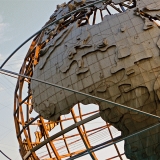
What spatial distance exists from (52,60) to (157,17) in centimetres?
215

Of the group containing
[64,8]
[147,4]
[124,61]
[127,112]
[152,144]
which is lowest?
[152,144]

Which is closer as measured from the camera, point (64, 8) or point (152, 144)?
point (152, 144)

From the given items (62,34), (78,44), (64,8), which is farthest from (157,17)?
(64,8)

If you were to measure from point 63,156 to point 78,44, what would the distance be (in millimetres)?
3453

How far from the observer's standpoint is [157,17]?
6.07 metres

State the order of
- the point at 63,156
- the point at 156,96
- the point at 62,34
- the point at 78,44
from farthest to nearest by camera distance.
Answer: the point at 63,156
the point at 62,34
the point at 78,44
the point at 156,96

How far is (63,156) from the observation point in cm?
845

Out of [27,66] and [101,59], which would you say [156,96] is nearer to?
[101,59]

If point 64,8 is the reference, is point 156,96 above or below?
below

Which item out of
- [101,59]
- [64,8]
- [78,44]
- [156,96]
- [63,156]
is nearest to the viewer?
[156,96]

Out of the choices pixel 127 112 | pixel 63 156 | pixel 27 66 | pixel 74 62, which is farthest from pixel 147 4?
pixel 63 156

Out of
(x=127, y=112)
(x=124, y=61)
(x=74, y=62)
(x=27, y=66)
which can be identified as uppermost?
(x=27, y=66)

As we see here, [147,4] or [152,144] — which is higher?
[147,4]

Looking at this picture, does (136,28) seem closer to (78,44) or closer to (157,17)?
(157,17)
